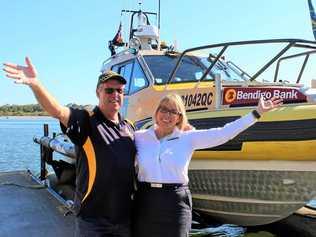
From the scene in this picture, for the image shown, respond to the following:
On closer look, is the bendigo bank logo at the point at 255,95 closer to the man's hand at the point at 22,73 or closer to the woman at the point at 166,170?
the woman at the point at 166,170

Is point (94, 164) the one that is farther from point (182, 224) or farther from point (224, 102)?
point (224, 102)

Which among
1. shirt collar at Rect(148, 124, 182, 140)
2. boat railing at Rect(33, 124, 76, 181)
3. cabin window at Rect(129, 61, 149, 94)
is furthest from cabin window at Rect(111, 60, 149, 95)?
shirt collar at Rect(148, 124, 182, 140)

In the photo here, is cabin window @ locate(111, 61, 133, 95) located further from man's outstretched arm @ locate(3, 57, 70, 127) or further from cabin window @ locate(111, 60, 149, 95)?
man's outstretched arm @ locate(3, 57, 70, 127)

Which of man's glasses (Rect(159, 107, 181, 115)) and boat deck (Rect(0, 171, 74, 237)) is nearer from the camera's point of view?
man's glasses (Rect(159, 107, 181, 115))

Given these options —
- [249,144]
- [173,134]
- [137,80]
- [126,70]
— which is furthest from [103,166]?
[126,70]

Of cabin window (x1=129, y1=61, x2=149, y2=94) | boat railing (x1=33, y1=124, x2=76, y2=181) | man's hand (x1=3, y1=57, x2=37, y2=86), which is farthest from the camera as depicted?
boat railing (x1=33, y1=124, x2=76, y2=181)

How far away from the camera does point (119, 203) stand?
3020 millimetres

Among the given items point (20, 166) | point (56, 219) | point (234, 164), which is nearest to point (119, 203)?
point (234, 164)

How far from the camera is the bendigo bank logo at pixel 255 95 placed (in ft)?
15.3

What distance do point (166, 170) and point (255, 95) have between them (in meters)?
2.10

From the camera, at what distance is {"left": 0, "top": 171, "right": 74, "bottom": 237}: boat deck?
17.7 ft

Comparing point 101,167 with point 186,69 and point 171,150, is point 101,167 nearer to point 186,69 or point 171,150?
point 171,150

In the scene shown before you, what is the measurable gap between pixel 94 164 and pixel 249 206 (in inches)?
108

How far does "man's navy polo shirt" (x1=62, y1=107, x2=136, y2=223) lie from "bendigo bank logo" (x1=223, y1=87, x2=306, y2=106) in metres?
2.17
